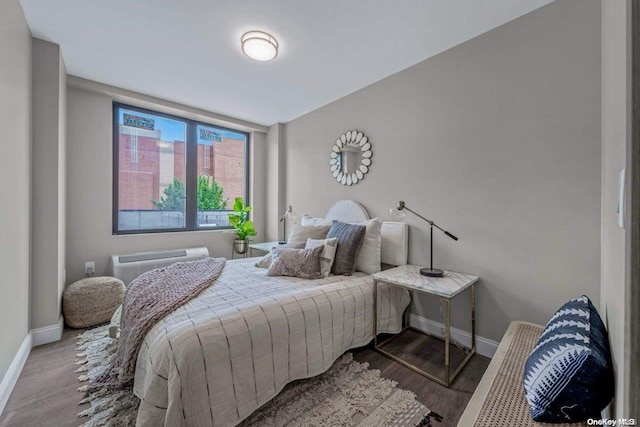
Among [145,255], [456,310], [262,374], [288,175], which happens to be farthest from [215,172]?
[456,310]

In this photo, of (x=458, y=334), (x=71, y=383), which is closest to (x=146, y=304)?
(x=71, y=383)

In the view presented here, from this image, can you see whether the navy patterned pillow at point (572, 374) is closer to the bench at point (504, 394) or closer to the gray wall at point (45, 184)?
the bench at point (504, 394)

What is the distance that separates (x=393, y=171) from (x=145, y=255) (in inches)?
126

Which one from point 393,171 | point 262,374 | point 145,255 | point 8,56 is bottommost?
point 262,374

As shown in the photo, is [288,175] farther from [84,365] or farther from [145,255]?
[84,365]

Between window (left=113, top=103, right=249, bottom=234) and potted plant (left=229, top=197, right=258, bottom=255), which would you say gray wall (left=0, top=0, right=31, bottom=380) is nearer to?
window (left=113, top=103, right=249, bottom=234)

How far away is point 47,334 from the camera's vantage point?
7.36ft

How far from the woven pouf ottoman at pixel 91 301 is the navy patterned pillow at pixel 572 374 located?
11.2ft

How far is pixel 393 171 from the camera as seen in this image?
2.72m

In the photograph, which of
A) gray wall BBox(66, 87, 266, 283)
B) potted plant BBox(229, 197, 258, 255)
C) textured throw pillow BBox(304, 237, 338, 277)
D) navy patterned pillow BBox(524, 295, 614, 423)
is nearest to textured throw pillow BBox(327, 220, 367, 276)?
textured throw pillow BBox(304, 237, 338, 277)

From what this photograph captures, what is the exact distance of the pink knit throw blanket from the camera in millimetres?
1454

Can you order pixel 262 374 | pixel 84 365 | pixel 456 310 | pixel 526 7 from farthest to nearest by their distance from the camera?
pixel 456 310, pixel 84 365, pixel 526 7, pixel 262 374

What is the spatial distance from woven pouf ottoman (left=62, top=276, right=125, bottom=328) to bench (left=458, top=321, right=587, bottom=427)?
10.5 feet

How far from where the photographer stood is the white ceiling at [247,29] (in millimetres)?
1836
